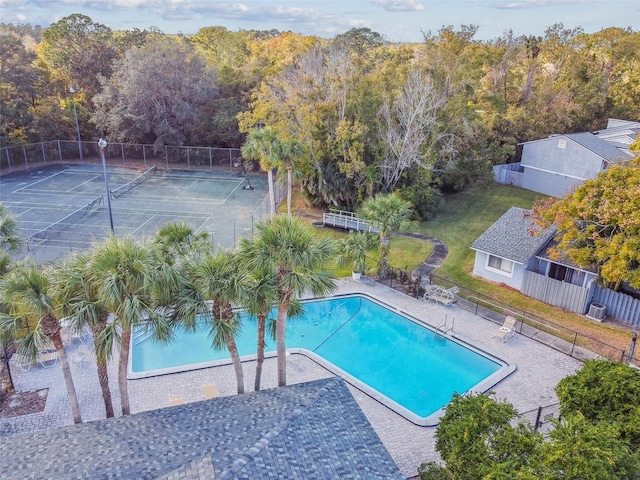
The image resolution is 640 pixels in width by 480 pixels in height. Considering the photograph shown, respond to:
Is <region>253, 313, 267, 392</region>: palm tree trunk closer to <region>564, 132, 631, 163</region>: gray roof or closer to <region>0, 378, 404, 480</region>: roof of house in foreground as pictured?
<region>0, 378, 404, 480</region>: roof of house in foreground

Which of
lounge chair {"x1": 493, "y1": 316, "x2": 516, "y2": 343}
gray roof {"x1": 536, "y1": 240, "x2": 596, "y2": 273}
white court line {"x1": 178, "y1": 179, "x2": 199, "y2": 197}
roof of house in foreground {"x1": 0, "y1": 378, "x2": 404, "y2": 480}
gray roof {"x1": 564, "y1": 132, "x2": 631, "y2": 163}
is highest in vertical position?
gray roof {"x1": 564, "y1": 132, "x2": 631, "y2": 163}

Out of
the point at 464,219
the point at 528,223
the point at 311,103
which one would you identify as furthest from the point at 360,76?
the point at 528,223

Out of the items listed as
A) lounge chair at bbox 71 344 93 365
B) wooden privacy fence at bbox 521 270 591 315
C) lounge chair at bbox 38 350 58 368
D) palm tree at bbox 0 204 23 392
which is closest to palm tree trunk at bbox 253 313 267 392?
lounge chair at bbox 71 344 93 365

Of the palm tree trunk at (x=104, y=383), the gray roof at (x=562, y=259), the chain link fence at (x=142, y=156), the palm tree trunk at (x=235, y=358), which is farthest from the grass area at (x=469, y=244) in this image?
the palm tree trunk at (x=104, y=383)

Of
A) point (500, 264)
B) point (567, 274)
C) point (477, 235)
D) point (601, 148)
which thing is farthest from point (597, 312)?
point (601, 148)

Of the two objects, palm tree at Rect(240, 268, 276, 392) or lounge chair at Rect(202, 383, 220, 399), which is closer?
palm tree at Rect(240, 268, 276, 392)

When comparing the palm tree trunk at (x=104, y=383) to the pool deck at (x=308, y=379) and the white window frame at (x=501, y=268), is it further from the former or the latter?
the white window frame at (x=501, y=268)

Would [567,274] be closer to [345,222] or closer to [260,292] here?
[345,222]

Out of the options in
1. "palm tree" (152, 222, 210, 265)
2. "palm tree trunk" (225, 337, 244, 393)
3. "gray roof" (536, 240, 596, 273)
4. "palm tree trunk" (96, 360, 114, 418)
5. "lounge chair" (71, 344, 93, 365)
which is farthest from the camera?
"gray roof" (536, 240, 596, 273)
